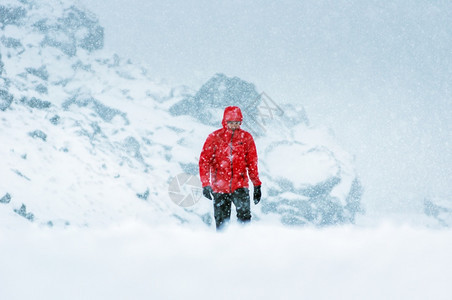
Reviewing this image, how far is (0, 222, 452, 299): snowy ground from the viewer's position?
5.57ft

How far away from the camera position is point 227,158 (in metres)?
4.77

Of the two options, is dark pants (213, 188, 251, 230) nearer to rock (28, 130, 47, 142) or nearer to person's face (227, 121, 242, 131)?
person's face (227, 121, 242, 131)

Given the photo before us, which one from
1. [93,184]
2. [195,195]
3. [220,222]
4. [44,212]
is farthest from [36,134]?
[220,222]

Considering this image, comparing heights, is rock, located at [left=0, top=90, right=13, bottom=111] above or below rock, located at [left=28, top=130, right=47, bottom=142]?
above

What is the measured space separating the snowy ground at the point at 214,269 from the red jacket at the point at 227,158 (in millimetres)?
2185

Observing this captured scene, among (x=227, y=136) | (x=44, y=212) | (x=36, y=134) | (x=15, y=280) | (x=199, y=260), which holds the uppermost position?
(x=36, y=134)

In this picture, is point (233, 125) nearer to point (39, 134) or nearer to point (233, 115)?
point (233, 115)

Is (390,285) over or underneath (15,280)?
over

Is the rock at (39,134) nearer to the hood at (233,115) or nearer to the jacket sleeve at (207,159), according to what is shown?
the jacket sleeve at (207,159)

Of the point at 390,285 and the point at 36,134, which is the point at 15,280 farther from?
the point at 36,134

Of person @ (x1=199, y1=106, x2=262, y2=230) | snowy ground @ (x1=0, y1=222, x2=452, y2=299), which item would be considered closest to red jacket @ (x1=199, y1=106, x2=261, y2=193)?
person @ (x1=199, y1=106, x2=262, y2=230)

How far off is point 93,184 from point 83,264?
432 feet

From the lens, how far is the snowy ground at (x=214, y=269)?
170cm

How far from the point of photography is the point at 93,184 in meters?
126
